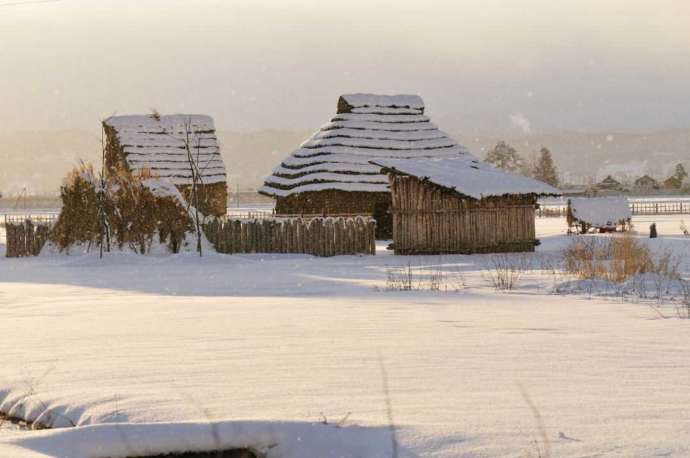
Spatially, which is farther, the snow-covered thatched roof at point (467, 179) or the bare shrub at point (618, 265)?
the snow-covered thatched roof at point (467, 179)

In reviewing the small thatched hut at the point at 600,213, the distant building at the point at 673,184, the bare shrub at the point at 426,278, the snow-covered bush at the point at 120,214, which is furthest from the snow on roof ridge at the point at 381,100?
the distant building at the point at 673,184

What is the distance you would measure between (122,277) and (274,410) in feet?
48.1

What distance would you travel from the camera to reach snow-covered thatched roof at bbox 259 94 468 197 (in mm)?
33344

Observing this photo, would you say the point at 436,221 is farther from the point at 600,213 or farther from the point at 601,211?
the point at 601,211

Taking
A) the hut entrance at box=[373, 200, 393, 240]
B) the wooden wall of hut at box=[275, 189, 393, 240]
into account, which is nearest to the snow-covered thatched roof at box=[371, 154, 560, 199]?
the wooden wall of hut at box=[275, 189, 393, 240]

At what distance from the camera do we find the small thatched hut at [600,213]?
40750 mm

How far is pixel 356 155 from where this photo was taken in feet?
112

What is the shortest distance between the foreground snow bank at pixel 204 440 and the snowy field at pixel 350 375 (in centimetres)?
1

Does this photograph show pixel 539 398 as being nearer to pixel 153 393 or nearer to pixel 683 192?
pixel 153 393

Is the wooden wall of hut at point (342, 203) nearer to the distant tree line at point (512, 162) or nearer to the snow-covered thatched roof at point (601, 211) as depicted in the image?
the snow-covered thatched roof at point (601, 211)

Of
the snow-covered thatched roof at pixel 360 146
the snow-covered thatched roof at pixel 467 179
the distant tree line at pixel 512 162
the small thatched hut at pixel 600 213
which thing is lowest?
the small thatched hut at pixel 600 213

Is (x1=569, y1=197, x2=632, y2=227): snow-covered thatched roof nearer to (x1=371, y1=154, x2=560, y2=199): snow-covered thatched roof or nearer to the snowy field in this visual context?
(x1=371, y1=154, x2=560, y2=199): snow-covered thatched roof

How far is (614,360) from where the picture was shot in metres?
7.51

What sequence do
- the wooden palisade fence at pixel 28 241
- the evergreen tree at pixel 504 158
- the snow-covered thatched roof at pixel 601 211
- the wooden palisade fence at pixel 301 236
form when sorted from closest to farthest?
1. the wooden palisade fence at pixel 301 236
2. the wooden palisade fence at pixel 28 241
3. the snow-covered thatched roof at pixel 601 211
4. the evergreen tree at pixel 504 158
